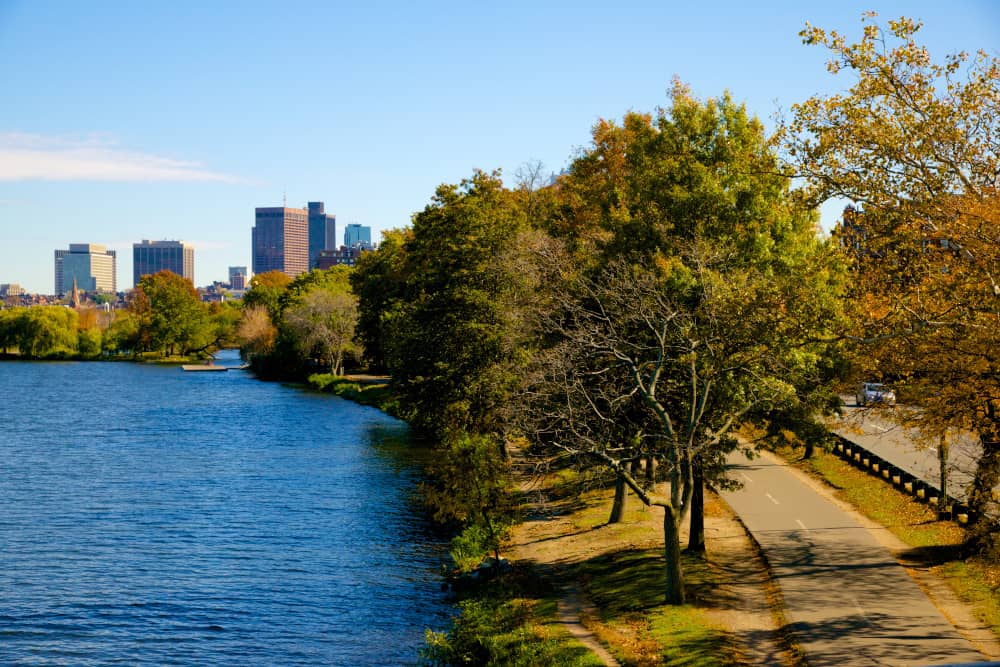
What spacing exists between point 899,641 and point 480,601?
44.5ft

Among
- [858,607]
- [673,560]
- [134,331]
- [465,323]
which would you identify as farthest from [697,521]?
[134,331]

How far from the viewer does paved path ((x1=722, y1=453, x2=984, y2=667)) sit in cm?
2389

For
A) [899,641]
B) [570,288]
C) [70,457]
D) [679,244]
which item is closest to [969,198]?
[899,641]

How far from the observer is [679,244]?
1320 inches

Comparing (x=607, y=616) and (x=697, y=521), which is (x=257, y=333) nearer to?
(x=697, y=521)

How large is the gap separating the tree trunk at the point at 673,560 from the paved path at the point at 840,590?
3114 mm

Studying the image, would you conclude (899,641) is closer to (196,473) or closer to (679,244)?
(679,244)

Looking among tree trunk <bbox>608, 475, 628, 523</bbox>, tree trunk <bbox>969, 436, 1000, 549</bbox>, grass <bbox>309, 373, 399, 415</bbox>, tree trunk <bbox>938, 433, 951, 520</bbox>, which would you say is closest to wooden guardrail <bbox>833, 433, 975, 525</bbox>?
tree trunk <bbox>938, 433, 951, 520</bbox>

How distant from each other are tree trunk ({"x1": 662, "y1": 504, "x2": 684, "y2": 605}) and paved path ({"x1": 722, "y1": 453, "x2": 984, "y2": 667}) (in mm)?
3114

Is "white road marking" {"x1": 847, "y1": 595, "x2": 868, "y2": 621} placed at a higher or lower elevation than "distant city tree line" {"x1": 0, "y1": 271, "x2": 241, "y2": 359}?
lower

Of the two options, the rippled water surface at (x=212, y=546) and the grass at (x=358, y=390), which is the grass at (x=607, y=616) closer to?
the rippled water surface at (x=212, y=546)

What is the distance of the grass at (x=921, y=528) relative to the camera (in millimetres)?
26938

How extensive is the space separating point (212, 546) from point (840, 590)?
83.3ft

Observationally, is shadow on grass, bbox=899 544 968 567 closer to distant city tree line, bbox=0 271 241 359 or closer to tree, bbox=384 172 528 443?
tree, bbox=384 172 528 443
